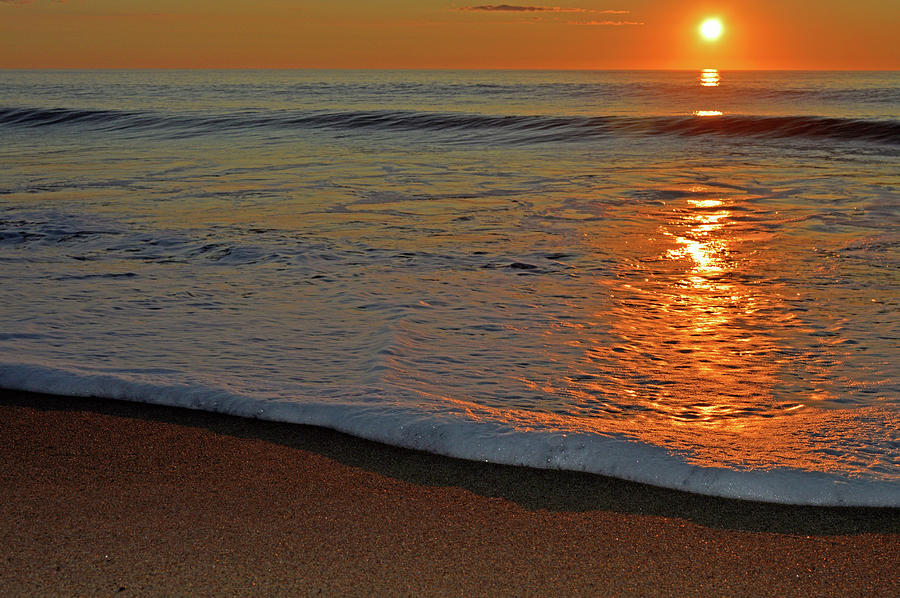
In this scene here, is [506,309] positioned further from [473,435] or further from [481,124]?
[481,124]

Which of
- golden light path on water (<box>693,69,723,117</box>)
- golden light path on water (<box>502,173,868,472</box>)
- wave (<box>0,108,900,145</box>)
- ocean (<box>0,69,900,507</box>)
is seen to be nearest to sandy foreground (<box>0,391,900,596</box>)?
ocean (<box>0,69,900,507</box>)

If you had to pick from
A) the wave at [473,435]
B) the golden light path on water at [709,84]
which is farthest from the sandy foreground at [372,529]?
the golden light path on water at [709,84]

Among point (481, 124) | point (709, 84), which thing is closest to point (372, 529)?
point (481, 124)

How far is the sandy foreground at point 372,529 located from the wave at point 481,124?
684 inches

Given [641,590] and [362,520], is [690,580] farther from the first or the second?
[362,520]

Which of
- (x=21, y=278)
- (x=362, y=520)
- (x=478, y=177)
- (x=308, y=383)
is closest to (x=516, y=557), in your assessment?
(x=362, y=520)

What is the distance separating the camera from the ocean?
3422 mm

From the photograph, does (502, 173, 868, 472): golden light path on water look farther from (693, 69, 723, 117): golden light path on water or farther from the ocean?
(693, 69, 723, 117): golden light path on water

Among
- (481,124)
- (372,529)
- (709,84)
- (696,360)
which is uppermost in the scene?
(709,84)

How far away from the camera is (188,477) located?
3.10m

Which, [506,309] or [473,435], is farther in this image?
[506,309]

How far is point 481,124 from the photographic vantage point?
2336cm

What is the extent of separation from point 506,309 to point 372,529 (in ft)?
9.31

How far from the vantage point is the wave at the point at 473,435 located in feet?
9.68
